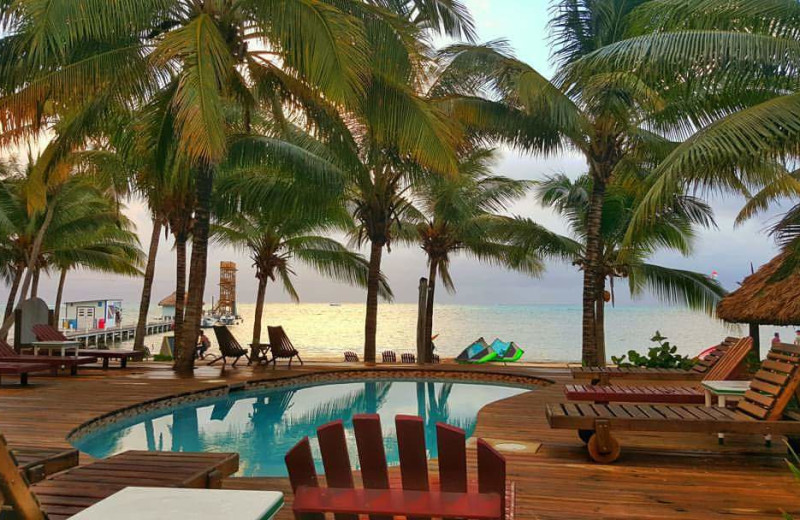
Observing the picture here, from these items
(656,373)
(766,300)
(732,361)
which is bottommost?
(656,373)

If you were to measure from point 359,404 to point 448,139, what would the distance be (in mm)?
4648

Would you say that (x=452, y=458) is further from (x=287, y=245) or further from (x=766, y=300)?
(x=287, y=245)

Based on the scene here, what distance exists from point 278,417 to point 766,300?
831 centimetres

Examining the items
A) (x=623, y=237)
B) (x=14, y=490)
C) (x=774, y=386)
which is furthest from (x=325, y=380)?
(x=14, y=490)

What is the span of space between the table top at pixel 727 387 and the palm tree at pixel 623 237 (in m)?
9.04

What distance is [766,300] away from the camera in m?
11.3

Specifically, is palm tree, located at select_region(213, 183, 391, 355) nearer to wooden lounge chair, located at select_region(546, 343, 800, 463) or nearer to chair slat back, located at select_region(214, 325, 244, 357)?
chair slat back, located at select_region(214, 325, 244, 357)

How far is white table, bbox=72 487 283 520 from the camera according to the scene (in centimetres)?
162

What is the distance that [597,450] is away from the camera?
5430 mm

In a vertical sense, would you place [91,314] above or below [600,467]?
above

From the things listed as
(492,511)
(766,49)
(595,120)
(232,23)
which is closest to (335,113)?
(232,23)

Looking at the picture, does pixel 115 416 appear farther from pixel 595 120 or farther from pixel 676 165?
pixel 595 120

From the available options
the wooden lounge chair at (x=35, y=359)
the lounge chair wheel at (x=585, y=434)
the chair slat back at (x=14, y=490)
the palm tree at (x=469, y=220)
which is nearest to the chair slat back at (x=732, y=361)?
the lounge chair wheel at (x=585, y=434)

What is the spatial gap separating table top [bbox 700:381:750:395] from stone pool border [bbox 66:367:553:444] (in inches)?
221
